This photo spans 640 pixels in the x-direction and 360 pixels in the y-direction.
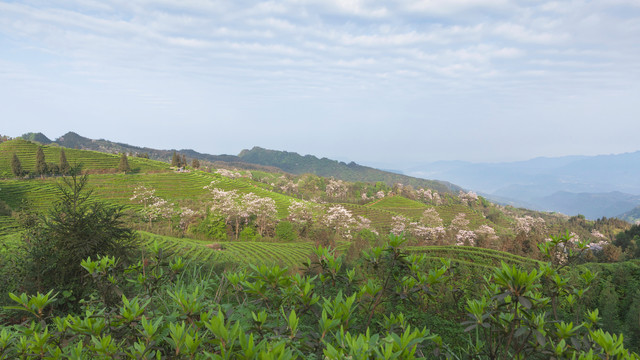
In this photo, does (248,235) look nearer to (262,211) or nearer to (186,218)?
(262,211)

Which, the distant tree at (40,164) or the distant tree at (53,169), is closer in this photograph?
the distant tree at (40,164)

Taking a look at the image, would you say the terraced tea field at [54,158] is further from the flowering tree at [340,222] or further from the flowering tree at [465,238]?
the flowering tree at [465,238]

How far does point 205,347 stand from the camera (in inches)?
66.6

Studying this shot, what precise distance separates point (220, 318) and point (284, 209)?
58127 millimetres

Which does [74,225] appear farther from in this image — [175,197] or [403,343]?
[175,197]

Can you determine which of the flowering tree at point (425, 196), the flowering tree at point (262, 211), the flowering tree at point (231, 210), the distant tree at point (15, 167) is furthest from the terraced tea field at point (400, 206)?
the distant tree at point (15, 167)

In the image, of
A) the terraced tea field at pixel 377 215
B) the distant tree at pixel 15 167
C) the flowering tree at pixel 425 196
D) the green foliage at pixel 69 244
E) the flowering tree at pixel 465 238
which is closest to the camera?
the green foliage at pixel 69 244

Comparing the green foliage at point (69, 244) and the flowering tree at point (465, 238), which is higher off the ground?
the green foliage at point (69, 244)

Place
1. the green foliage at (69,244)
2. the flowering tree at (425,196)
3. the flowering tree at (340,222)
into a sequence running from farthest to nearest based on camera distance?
the flowering tree at (425,196), the flowering tree at (340,222), the green foliage at (69,244)

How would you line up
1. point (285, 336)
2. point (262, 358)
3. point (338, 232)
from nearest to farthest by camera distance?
point (262, 358) < point (285, 336) < point (338, 232)

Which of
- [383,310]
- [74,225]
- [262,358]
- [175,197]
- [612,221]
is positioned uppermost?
[262,358]

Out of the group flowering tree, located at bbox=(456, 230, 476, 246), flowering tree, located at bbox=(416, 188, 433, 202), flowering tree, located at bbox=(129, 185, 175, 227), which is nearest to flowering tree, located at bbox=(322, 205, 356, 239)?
flowering tree, located at bbox=(456, 230, 476, 246)

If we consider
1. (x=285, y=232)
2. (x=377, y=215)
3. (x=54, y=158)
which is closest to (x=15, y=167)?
(x=54, y=158)

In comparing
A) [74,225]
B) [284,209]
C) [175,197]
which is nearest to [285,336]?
[74,225]
